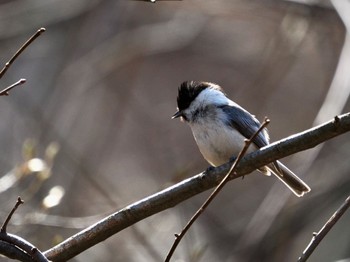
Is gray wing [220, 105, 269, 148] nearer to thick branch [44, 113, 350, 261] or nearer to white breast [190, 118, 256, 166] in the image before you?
white breast [190, 118, 256, 166]

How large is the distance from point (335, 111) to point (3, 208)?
87.5 inches

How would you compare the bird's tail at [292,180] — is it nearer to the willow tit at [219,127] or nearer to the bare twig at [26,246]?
the willow tit at [219,127]

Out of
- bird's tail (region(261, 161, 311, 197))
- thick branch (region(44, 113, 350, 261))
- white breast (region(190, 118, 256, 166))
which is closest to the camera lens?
thick branch (region(44, 113, 350, 261))

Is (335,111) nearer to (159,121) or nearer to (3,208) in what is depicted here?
(3,208)

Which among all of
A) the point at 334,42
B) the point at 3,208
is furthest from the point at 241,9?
the point at 3,208

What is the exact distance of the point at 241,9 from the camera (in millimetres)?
5820

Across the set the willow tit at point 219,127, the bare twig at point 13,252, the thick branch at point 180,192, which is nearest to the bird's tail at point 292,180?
the willow tit at point 219,127

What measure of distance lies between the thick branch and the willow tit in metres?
1.01

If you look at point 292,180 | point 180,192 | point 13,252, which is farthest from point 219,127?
point 13,252

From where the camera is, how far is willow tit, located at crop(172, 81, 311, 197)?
372cm

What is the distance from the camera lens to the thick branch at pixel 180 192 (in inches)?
98.3

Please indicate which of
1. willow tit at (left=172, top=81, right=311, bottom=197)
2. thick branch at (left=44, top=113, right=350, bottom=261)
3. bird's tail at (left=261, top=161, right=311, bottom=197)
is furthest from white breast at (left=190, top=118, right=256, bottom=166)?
thick branch at (left=44, top=113, right=350, bottom=261)

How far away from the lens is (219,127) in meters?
3.78

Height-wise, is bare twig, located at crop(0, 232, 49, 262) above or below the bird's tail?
below
